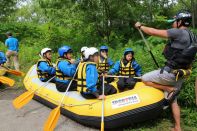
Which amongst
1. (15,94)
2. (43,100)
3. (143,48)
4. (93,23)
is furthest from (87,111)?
(93,23)

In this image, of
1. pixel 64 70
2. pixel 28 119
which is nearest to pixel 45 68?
pixel 64 70

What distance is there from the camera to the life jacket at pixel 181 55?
5.64 m

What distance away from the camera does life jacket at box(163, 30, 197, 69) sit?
5.64m

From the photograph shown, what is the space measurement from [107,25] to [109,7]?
89 cm

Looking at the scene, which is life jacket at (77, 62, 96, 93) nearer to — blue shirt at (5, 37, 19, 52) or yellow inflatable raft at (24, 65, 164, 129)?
yellow inflatable raft at (24, 65, 164, 129)

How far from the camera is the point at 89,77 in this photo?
20.9 ft

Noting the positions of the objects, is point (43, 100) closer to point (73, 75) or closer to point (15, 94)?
point (73, 75)

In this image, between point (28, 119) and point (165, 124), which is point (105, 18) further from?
point (165, 124)

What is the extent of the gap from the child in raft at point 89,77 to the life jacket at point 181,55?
137 centimetres

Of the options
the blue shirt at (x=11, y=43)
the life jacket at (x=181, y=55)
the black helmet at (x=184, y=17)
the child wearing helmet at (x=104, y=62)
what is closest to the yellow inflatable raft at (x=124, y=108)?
the life jacket at (x=181, y=55)

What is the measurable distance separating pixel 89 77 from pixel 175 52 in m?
1.64

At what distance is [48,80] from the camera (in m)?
8.38

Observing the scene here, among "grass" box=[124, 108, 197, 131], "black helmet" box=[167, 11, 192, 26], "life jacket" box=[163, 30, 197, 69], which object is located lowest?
"grass" box=[124, 108, 197, 131]

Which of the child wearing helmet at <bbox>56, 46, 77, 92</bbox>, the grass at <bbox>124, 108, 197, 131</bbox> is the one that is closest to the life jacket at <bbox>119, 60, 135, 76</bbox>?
the child wearing helmet at <bbox>56, 46, 77, 92</bbox>
